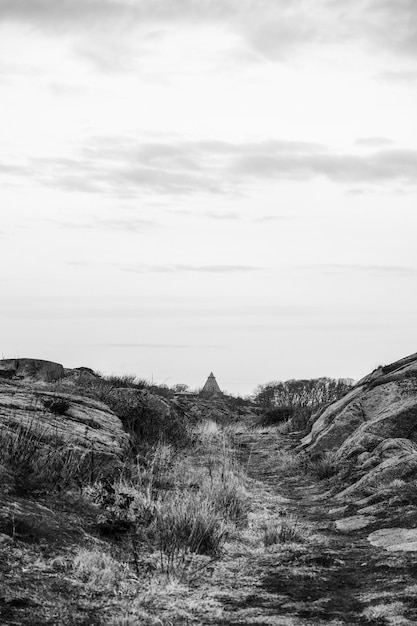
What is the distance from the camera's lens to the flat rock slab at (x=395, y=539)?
6964 mm

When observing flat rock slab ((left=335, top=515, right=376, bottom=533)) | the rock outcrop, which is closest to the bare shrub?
flat rock slab ((left=335, top=515, right=376, bottom=533))

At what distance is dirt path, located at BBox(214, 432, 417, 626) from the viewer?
4977 mm

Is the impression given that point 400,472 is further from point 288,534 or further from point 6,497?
point 6,497

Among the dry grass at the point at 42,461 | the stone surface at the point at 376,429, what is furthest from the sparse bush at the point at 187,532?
the stone surface at the point at 376,429

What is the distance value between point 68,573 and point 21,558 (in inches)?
16.2

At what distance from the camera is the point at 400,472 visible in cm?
998

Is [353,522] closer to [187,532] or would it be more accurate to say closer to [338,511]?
[338,511]

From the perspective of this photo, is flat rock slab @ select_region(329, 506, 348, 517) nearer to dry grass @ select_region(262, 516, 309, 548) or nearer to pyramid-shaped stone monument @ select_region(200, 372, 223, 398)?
dry grass @ select_region(262, 516, 309, 548)

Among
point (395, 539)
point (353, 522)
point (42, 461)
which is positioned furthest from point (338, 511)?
point (42, 461)

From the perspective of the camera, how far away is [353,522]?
344 inches

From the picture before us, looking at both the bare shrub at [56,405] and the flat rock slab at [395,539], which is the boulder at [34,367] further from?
the flat rock slab at [395,539]

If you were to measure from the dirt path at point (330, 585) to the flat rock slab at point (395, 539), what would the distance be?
0.38 feet

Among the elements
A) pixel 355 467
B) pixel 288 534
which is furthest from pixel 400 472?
pixel 288 534

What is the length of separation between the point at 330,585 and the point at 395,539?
179 cm
